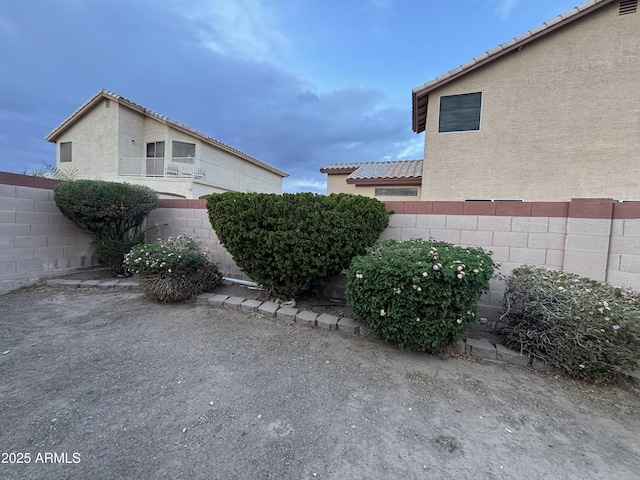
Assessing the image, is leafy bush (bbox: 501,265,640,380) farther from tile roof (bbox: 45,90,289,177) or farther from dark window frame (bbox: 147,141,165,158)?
dark window frame (bbox: 147,141,165,158)

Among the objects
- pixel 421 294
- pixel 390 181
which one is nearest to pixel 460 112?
pixel 390 181

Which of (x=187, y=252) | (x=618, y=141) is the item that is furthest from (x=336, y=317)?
(x=618, y=141)

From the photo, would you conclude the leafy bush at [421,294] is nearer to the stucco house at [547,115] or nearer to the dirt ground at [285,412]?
the dirt ground at [285,412]

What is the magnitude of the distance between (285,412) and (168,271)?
2.96 metres

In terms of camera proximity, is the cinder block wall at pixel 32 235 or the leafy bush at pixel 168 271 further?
the cinder block wall at pixel 32 235

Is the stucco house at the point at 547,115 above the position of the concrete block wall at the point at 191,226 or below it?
above

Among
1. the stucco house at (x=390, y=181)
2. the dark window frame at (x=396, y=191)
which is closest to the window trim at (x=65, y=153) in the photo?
the stucco house at (x=390, y=181)

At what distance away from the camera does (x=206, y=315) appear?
366cm

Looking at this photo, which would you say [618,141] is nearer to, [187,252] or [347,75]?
[347,75]

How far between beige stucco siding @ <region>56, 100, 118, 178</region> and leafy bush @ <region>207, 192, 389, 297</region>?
14847mm

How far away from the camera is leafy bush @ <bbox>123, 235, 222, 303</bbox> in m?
3.88

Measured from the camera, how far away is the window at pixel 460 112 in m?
7.24

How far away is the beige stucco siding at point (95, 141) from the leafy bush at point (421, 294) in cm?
1682

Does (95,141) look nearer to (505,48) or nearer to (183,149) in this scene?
(183,149)
